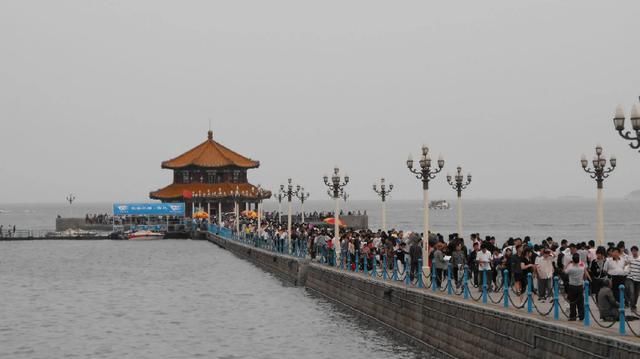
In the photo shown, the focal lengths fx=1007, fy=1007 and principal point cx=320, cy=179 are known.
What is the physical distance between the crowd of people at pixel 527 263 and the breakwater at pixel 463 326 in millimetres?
901

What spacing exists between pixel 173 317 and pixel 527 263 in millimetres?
17874

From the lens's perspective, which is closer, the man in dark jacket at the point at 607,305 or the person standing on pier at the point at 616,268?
the man in dark jacket at the point at 607,305

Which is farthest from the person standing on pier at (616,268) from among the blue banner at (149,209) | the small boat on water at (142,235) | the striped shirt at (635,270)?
the small boat on water at (142,235)

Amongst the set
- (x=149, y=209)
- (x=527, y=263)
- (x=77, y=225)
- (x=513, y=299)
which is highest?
(x=149, y=209)

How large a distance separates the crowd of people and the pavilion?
264ft

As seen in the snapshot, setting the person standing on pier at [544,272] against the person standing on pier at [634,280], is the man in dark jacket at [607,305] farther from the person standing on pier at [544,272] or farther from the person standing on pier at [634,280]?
the person standing on pier at [544,272]

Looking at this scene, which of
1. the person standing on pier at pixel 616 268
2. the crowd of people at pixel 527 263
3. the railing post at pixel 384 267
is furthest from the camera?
the railing post at pixel 384 267

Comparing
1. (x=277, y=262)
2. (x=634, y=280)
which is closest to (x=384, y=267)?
(x=634, y=280)

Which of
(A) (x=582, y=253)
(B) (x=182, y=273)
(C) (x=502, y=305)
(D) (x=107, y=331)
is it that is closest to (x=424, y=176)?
(A) (x=582, y=253)

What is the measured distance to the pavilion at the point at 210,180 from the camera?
400 ft

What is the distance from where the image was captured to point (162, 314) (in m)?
40.0

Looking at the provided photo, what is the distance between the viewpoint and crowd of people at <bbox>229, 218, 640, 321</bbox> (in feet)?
66.5

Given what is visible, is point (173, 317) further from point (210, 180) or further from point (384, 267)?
point (210, 180)

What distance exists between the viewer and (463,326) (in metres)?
23.5
